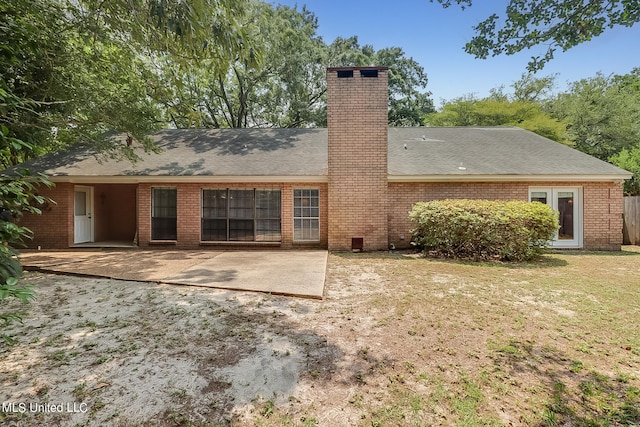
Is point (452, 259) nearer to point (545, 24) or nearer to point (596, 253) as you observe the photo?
point (596, 253)

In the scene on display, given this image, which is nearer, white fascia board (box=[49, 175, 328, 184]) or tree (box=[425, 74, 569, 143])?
white fascia board (box=[49, 175, 328, 184])

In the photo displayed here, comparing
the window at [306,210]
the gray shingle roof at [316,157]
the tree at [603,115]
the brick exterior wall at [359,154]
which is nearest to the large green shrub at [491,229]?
the brick exterior wall at [359,154]

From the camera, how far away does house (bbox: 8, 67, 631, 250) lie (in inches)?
392

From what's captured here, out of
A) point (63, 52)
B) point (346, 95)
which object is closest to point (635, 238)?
point (346, 95)

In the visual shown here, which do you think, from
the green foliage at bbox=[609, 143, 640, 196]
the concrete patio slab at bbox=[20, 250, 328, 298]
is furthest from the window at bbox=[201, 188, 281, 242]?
the green foliage at bbox=[609, 143, 640, 196]

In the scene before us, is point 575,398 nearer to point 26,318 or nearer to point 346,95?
point 26,318

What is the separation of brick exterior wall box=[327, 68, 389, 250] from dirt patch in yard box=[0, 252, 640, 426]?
4.36m

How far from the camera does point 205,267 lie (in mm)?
7492

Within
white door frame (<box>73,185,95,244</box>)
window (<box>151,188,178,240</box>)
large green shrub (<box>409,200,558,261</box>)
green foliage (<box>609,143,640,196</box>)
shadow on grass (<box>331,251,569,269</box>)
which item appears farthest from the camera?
green foliage (<box>609,143,640,196</box>)

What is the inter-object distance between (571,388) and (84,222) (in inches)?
563

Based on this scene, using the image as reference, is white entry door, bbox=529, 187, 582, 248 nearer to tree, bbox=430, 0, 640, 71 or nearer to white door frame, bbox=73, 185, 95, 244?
tree, bbox=430, 0, 640, 71

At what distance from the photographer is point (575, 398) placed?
107 inches

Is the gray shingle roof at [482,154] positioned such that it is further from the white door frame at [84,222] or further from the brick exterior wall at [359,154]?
the white door frame at [84,222]

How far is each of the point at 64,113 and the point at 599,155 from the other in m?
30.6
